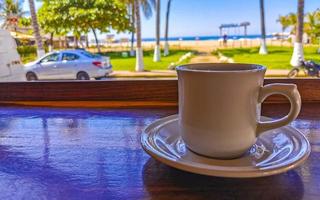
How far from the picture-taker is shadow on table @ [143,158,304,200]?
208mm

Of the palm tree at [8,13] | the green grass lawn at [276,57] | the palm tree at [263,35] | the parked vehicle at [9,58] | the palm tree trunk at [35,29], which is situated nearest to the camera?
the parked vehicle at [9,58]

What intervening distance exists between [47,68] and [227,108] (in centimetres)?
335

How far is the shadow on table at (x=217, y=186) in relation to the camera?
21 cm

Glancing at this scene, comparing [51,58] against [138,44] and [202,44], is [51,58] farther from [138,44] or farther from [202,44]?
[202,44]

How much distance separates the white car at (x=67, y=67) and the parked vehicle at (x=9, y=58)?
1.32 metres

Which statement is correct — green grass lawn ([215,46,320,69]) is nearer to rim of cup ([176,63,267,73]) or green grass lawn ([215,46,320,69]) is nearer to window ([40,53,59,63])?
rim of cup ([176,63,267,73])

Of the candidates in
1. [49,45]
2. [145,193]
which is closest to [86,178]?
[145,193]

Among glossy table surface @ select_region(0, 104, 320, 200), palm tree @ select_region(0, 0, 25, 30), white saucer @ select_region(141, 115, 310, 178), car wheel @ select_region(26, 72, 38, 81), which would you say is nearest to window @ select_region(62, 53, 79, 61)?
car wheel @ select_region(26, 72, 38, 81)

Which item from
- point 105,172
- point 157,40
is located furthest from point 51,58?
point 105,172

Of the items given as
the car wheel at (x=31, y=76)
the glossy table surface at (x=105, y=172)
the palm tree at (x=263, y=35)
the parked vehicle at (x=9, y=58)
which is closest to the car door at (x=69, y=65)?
the car wheel at (x=31, y=76)

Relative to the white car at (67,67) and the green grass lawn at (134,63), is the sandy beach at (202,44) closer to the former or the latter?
the green grass lawn at (134,63)

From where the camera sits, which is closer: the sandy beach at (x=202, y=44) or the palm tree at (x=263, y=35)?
the palm tree at (x=263, y=35)

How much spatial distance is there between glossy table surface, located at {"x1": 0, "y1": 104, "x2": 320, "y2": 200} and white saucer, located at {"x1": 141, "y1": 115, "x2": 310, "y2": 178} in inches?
A: 0.5

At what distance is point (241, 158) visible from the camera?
9.9 inches
